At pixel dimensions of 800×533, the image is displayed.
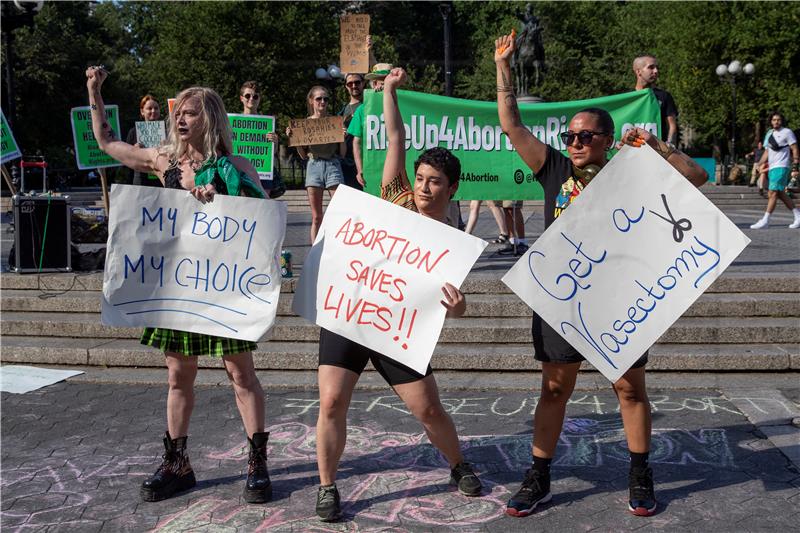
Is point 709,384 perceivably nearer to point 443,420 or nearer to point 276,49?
point 443,420

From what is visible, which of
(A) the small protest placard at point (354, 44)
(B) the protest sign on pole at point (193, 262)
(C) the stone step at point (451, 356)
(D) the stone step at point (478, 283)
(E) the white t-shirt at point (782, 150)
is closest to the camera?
(B) the protest sign on pole at point (193, 262)

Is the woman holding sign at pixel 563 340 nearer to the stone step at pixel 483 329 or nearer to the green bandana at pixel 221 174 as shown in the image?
the green bandana at pixel 221 174

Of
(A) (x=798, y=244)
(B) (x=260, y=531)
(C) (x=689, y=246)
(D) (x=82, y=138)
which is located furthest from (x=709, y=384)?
(D) (x=82, y=138)

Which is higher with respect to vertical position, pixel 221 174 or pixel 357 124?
pixel 357 124

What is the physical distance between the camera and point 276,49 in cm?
3297

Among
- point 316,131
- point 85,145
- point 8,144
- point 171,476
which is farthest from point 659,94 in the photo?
point 8,144

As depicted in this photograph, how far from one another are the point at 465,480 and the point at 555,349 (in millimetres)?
749

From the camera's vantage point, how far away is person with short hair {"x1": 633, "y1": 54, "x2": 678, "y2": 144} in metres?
7.66

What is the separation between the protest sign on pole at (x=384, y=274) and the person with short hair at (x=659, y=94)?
193 inches

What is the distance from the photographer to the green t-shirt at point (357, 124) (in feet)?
25.4

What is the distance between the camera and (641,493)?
11.5ft

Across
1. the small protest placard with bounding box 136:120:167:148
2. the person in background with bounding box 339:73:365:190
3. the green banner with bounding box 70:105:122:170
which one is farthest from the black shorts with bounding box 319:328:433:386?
the green banner with bounding box 70:105:122:170

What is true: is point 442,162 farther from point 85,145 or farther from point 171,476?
point 85,145

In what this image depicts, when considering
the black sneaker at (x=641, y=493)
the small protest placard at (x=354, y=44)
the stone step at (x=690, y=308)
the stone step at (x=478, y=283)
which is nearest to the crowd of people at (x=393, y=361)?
the black sneaker at (x=641, y=493)
